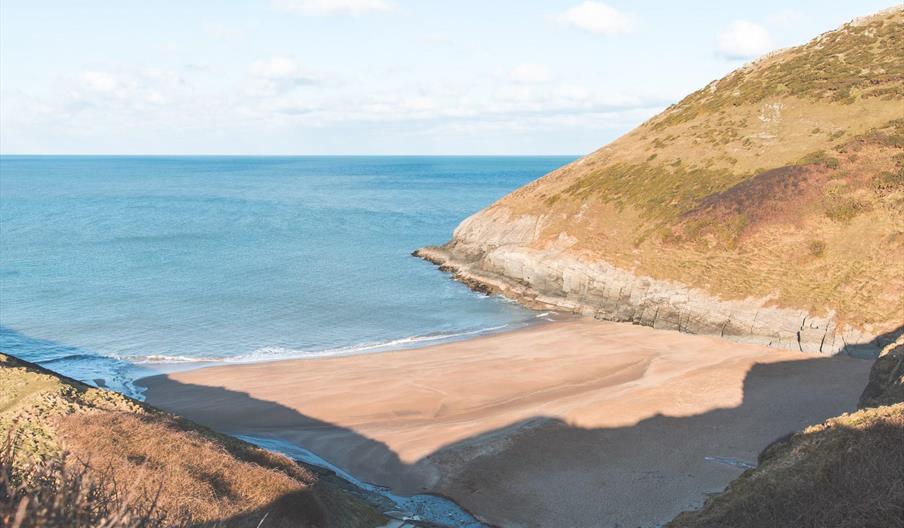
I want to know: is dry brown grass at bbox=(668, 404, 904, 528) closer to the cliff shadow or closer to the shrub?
the cliff shadow

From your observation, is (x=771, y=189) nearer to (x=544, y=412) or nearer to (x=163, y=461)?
(x=544, y=412)

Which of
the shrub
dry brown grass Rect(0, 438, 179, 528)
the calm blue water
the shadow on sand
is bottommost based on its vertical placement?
the shadow on sand

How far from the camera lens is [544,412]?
2994 centimetres

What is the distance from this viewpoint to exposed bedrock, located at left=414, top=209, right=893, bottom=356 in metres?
39.4

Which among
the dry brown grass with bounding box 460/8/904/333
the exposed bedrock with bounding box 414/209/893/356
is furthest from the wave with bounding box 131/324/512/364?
the dry brown grass with bounding box 460/8/904/333

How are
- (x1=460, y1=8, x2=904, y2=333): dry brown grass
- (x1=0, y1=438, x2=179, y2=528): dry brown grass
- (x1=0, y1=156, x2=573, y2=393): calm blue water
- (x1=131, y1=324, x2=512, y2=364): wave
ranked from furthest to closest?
(x1=0, y1=156, x2=573, y2=393): calm blue water
(x1=460, y1=8, x2=904, y2=333): dry brown grass
(x1=131, y1=324, x2=512, y2=364): wave
(x1=0, y1=438, x2=179, y2=528): dry brown grass

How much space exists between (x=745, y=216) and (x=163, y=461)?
146 ft

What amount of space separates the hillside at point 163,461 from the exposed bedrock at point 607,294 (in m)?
29.1

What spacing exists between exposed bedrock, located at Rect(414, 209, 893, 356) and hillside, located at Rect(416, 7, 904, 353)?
0.12 m

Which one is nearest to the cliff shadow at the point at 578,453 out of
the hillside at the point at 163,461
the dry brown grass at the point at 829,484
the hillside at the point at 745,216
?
the hillside at the point at 163,461

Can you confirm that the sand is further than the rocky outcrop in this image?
Yes

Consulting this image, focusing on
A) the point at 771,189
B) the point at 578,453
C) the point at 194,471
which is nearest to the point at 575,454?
the point at 578,453

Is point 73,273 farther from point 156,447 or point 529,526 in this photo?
point 529,526

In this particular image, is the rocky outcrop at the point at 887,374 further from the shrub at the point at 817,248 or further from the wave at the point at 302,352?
the wave at the point at 302,352
